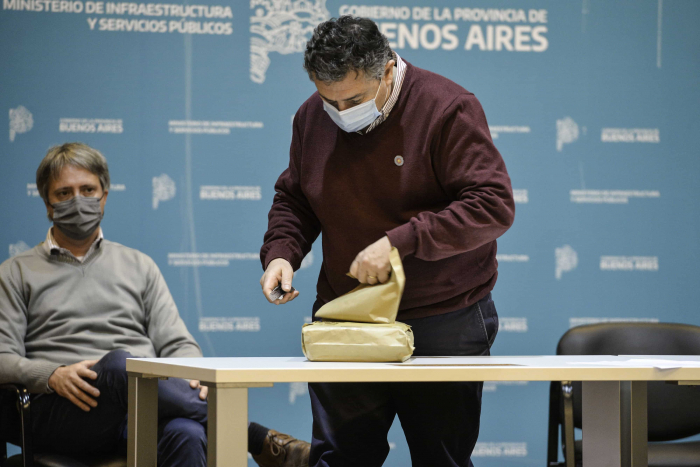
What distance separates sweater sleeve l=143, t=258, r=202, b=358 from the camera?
2.68 m

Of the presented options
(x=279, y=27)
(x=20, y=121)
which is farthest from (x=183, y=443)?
(x=279, y=27)

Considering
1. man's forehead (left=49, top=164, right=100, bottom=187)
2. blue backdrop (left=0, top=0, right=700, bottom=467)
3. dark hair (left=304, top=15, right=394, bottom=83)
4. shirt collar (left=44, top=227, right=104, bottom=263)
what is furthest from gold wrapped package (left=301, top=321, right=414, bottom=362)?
blue backdrop (left=0, top=0, right=700, bottom=467)

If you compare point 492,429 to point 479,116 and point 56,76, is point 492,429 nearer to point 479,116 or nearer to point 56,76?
point 479,116

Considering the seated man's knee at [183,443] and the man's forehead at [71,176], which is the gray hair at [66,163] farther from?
the seated man's knee at [183,443]

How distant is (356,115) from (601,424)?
97 centimetres

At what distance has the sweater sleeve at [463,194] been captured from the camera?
166cm

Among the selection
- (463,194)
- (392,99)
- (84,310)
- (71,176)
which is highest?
(392,99)

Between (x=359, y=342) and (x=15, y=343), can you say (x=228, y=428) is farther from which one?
(x=15, y=343)

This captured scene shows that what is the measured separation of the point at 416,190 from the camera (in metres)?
1.84

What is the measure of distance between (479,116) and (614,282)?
2.06 meters

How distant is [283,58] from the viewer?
3.49m

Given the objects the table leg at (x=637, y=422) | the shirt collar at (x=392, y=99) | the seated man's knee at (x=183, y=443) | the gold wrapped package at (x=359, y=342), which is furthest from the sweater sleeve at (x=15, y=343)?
the table leg at (x=637, y=422)

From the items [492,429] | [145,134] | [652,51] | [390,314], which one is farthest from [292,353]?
[652,51]

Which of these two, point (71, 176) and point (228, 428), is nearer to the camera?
point (228, 428)
